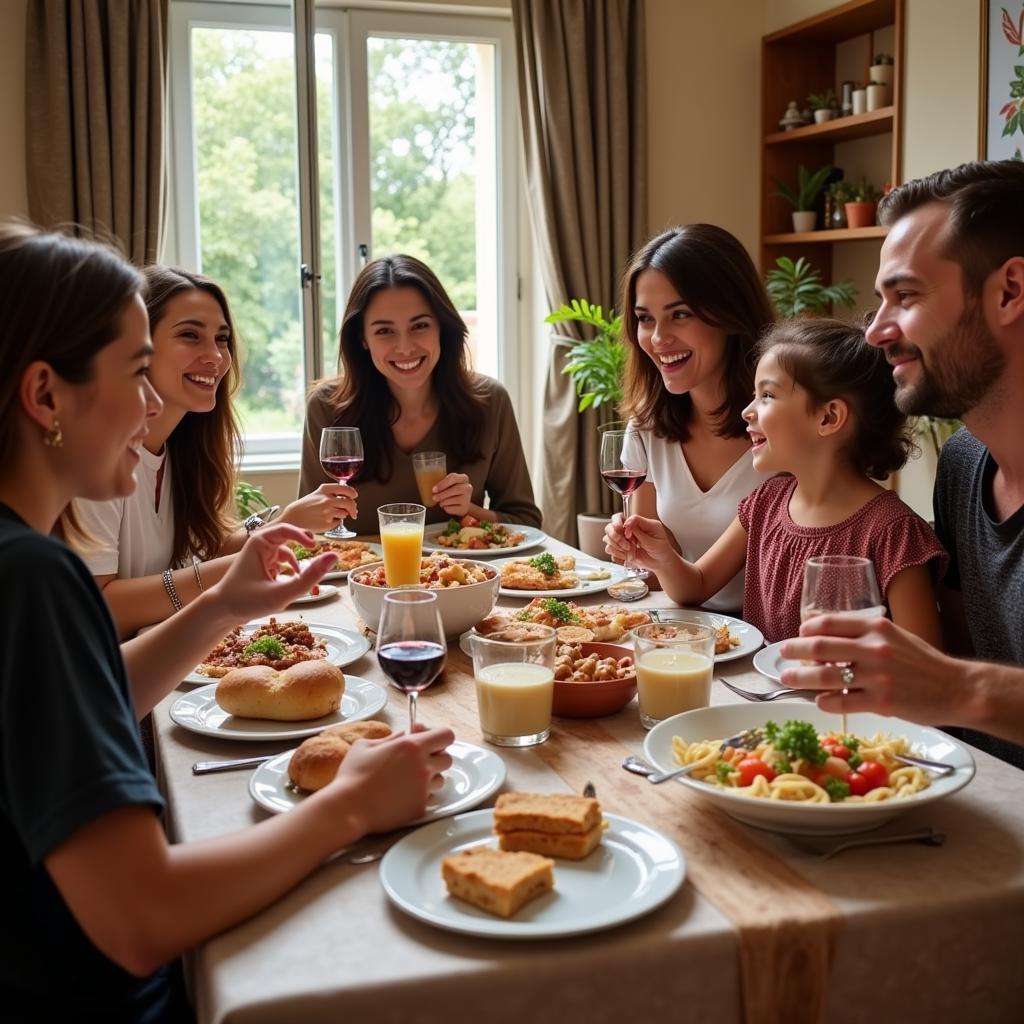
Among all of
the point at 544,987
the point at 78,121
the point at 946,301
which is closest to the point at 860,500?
the point at 946,301

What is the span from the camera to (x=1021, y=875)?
3.64ft

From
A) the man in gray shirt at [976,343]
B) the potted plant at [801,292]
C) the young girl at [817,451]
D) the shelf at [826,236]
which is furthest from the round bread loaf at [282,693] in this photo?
the potted plant at [801,292]

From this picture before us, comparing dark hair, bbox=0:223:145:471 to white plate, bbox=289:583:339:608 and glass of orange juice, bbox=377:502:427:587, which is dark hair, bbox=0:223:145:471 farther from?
white plate, bbox=289:583:339:608

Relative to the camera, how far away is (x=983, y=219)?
5.66 feet

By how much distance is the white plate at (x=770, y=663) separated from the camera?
1.71 meters

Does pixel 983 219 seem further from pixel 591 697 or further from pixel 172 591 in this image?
pixel 172 591

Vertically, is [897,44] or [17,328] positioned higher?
[897,44]

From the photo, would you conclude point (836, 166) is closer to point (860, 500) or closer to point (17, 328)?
point (860, 500)

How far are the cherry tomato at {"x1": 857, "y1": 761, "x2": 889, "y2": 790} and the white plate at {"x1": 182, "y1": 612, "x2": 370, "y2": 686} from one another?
2.79ft

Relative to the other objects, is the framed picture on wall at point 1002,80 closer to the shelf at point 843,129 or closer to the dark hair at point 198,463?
the shelf at point 843,129

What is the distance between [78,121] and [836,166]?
3.21 metres

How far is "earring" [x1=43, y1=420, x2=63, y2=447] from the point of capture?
45.3 inches

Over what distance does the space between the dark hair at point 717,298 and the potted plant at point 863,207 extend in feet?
7.24

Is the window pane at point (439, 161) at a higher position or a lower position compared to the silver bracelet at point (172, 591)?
higher
